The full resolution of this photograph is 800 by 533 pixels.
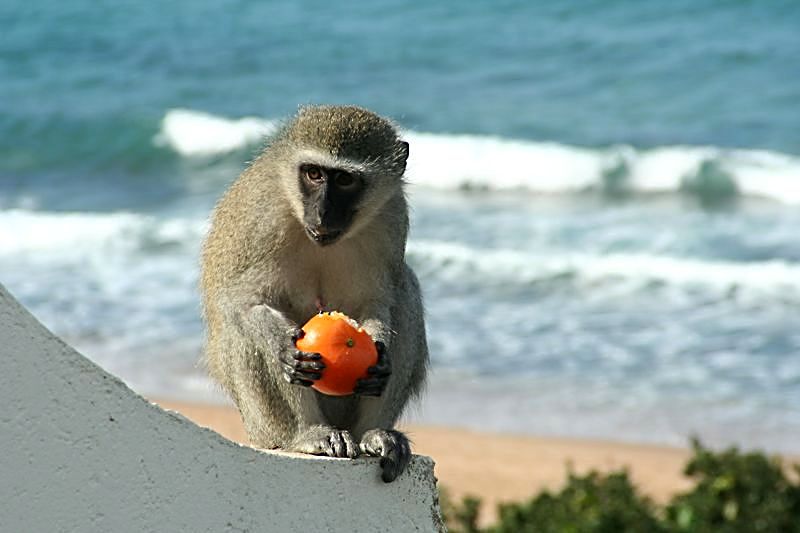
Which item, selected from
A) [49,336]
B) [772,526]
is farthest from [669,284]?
[49,336]

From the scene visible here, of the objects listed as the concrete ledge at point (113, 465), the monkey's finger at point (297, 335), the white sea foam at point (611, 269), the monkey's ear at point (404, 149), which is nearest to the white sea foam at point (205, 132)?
the white sea foam at point (611, 269)

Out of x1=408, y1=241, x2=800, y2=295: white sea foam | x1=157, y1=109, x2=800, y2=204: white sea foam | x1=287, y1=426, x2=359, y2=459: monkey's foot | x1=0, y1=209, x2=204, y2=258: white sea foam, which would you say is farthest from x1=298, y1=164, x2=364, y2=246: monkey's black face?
x1=157, y1=109, x2=800, y2=204: white sea foam

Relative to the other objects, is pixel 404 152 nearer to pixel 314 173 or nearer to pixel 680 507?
pixel 314 173

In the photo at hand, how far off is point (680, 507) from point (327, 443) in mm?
3762

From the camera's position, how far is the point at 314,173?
4.98 meters

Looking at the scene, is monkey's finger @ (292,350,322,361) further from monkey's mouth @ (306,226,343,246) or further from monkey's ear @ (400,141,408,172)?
monkey's ear @ (400,141,408,172)

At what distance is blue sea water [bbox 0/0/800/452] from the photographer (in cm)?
1273

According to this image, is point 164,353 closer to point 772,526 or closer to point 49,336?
point 772,526

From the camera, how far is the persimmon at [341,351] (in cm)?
421

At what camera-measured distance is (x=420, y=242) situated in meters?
17.1

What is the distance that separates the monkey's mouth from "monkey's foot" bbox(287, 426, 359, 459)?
649 millimetres

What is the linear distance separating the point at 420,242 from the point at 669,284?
3190 millimetres

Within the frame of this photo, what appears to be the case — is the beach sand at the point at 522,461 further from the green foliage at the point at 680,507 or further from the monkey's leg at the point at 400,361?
the monkey's leg at the point at 400,361

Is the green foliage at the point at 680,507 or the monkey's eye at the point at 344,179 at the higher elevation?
the monkey's eye at the point at 344,179
